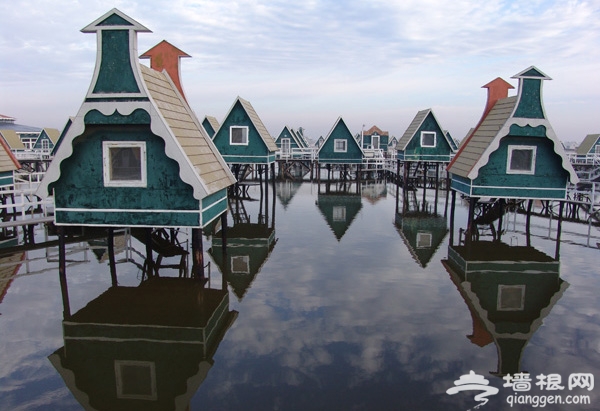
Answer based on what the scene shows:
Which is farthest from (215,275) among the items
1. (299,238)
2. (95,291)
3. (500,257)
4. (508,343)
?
(500,257)

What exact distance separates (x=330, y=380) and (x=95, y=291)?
7.16m

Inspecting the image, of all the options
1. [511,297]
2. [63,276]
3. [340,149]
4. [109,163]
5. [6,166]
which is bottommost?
[511,297]

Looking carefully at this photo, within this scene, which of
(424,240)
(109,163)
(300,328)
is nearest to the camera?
(300,328)

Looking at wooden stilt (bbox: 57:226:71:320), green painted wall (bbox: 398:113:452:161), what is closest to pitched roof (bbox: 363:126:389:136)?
green painted wall (bbox: 398:113:452:161)

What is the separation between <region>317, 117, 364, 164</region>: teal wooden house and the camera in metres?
35.6

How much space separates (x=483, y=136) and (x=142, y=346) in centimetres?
1313

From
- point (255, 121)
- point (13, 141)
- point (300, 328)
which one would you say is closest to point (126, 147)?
point (300, 328)

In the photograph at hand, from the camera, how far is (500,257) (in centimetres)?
1456

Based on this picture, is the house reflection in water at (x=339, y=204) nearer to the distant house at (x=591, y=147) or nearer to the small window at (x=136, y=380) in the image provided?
the small window at (x=136, y=380)

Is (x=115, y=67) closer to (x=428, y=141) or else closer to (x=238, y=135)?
(x=238, y=135)

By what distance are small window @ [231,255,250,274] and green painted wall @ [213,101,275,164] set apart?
1177cm

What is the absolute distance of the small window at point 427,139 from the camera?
28.8 metres

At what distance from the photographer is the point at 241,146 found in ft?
84.5

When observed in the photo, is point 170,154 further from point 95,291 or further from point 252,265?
point 252,265
